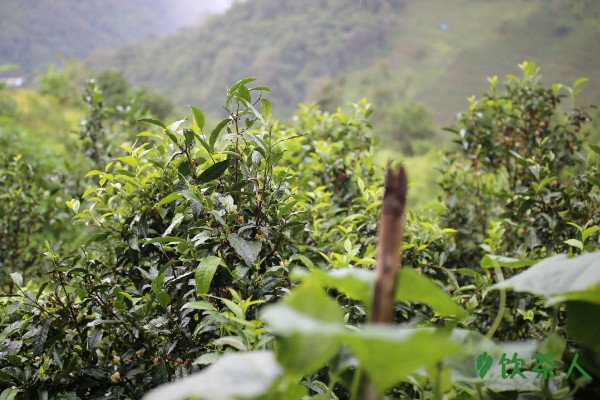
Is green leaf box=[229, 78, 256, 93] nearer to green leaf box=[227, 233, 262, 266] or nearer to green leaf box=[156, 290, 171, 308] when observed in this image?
green leaf box=[227, 233, 262, 266]

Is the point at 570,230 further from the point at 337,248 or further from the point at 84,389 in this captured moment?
the point at 84,389

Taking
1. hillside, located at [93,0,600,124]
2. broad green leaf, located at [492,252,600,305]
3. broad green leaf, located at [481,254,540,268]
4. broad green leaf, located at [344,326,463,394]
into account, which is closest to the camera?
broad green leaf, located at [344,326,463,394]

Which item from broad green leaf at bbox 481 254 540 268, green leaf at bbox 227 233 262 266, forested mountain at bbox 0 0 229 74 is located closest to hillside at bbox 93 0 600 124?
forested mountain at bbox 0 0 229 74

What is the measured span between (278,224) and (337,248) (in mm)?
412

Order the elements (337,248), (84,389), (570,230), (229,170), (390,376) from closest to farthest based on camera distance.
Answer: (390,376) < (84,389) < (229,170) < (337,248) < (570,230)

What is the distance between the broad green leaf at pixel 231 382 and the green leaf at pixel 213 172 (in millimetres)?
668

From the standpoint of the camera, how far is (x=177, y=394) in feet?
0.99

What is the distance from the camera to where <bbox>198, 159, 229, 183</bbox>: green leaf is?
3.17 ft

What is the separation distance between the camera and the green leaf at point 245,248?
0.85 metres

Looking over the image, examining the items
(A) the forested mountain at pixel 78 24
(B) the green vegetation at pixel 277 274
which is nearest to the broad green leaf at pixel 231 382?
(B) the green vegetation at pixel 277 274

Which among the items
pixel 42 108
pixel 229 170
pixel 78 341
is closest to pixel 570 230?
pixel 229 170

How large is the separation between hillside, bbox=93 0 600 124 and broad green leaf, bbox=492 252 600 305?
21.9m

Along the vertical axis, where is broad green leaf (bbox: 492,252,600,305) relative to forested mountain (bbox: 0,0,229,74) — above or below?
below

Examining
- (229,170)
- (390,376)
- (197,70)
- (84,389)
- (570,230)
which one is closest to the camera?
(390,376)
